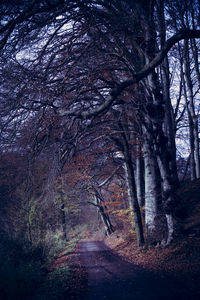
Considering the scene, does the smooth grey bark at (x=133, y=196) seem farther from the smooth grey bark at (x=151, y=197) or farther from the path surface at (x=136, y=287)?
the path surface at (x=136, y=287)

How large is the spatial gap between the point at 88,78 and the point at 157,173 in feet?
17.0

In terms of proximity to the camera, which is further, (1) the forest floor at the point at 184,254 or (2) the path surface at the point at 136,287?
(1) the forest floor at the point at 184,254

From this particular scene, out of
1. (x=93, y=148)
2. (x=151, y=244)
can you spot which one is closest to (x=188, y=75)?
(x=93, y=148)

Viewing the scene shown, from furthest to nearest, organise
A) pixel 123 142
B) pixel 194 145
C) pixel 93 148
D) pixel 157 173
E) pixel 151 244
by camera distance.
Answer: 1. pixel 194 145
2. pixel 93 148
3. pixel 123 142
4. pixel 157 173
5. pixel 151 244

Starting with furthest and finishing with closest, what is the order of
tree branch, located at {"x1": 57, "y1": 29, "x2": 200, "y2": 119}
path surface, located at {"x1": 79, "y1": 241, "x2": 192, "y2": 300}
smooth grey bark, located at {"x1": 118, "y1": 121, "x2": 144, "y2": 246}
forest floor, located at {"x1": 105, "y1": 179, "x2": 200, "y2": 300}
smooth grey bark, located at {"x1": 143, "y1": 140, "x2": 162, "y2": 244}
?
smooth grey bark, located at {"x1": 118, "y1": 121, "x2": 144, "y2": 246} → smooth grey bark, located at {"x1": 143, "y1": 140, "x2": 162, "y2": 244} → tree branch, located at {"x1": 57, "y1": 29, "x2": 200, "y2": 119} → forest floor, located at {"x1": 105, "y1": 179, "x2": 200, "y2": 300} → path surface, located at {"x1": 79, "y1": 241, "x2": 192, "y2": 300}

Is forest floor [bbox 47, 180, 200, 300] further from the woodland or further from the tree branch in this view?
the tree branch

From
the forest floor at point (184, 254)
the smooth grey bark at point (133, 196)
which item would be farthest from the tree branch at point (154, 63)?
the smooth grey bark at point (133, 196)

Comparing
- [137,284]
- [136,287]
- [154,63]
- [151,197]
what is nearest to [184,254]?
[137,284]

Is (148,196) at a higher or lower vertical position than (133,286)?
higher

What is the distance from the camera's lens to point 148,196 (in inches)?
417

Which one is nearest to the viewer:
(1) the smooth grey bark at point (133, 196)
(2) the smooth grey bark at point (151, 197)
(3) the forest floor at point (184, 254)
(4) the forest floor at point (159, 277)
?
(4) the forest floor at point (159, 277)

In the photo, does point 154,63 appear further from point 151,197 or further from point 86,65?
point 151,197

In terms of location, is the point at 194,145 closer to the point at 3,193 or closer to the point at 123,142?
the point at 123,142

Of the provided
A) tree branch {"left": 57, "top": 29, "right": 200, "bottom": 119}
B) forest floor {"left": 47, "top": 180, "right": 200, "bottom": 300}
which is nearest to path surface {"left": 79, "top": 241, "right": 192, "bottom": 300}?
forest floor {"left": 47, "top": 180, "right": 200, "bottom": 300}
